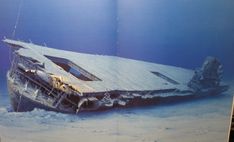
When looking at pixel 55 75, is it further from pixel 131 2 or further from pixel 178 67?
pixel 178 67

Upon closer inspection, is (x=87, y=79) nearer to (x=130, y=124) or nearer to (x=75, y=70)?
(x=75, y=70)

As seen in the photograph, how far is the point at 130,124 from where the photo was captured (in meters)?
1.99

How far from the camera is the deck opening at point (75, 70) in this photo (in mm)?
1929

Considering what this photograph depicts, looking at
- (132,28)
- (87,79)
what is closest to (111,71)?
(87,79)

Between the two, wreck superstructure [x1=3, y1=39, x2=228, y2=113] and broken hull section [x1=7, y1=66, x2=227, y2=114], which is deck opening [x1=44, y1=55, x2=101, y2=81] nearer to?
wreck superstructure [x1=3, y1=39, x2=228, y2=113]

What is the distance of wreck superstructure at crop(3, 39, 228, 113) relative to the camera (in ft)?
6.24

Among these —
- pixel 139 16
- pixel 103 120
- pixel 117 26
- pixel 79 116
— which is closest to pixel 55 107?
pixel 79 116

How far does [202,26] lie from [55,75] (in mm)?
899

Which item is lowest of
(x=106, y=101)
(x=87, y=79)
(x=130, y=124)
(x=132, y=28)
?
(x=130, y=124)

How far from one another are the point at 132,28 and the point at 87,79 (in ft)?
1.31

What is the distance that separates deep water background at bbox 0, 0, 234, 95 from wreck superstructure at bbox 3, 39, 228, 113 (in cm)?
5

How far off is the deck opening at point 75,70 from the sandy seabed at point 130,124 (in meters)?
0.22

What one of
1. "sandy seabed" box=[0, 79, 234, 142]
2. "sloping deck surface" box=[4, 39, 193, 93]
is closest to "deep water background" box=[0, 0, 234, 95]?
"sloping deck surface" box=[4, 39, 193, 93]

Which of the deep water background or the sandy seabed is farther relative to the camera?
the sandy seabed
